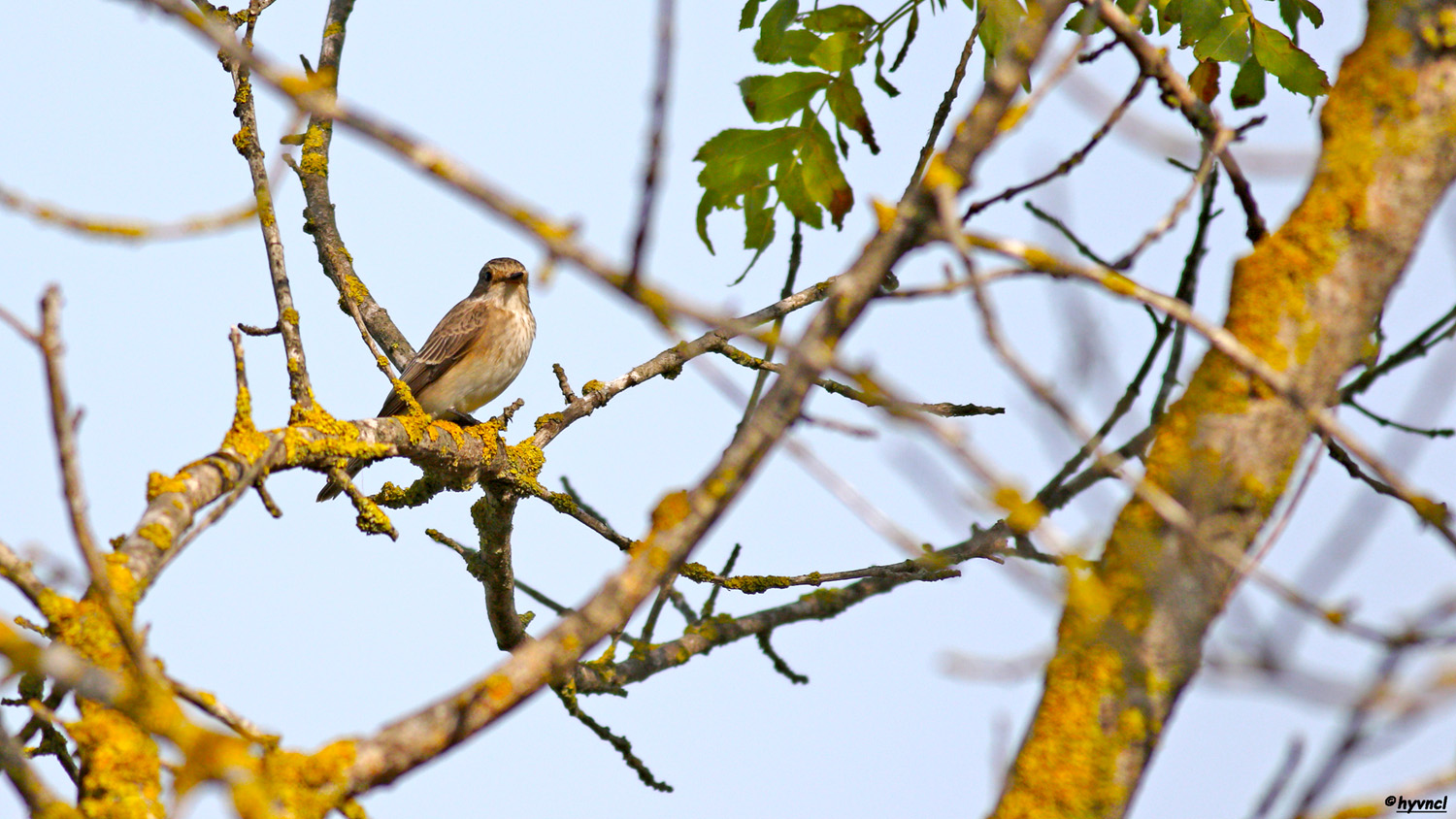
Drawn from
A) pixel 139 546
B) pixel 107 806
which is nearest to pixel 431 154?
pixel 139 546

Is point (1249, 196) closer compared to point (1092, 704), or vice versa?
point (1092, 704)

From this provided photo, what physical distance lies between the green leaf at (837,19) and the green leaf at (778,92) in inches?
8.6

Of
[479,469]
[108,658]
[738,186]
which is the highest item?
[738,186]

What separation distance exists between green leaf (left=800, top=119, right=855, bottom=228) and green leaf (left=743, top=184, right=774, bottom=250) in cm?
21

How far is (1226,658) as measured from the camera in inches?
82.4

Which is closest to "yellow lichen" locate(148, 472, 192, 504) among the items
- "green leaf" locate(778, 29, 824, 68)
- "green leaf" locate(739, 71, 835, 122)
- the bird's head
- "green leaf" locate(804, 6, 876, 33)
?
"green leaf" locate(739, 71, 835, 122)

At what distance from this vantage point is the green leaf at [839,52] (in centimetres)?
530

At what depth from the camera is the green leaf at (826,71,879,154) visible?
5547 millimetres

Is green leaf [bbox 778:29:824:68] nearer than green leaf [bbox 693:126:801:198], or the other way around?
green leaf [bbox 778:29:824:68]

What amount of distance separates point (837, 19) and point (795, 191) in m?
0.78

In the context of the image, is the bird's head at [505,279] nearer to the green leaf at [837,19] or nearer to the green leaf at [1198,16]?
the green leaf at [837,19]

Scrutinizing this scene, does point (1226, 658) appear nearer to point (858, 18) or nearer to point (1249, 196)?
point (1249, 196)

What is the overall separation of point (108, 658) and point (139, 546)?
0.30 metres

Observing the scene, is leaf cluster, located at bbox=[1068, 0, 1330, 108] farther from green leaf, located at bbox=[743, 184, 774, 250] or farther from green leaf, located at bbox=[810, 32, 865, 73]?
green leaf, located at bbox=[743, 184, 774, 250]
